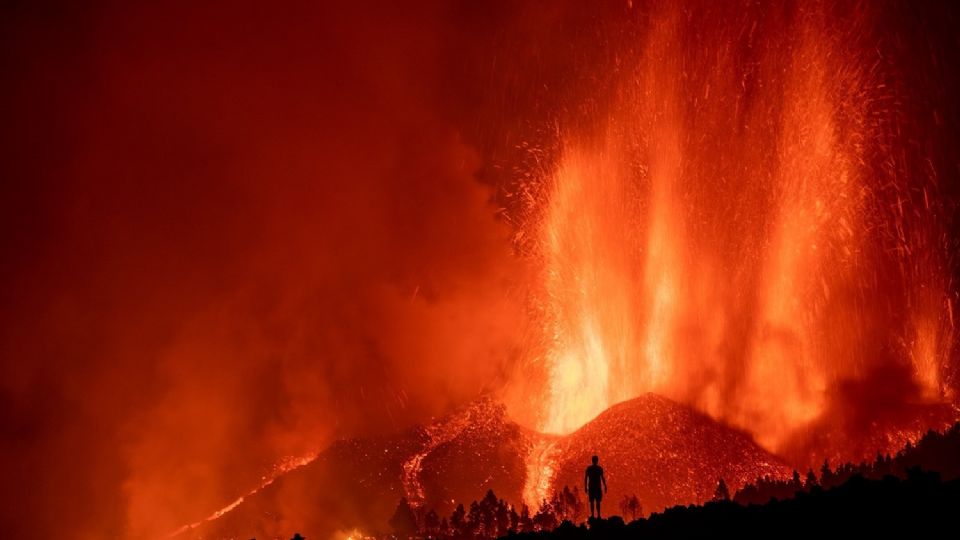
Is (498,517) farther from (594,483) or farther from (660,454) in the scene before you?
(594,483)

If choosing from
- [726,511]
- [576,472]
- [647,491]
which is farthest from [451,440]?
[726,511]

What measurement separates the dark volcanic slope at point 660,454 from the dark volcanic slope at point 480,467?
0.10 meters

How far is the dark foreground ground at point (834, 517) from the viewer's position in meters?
21.9

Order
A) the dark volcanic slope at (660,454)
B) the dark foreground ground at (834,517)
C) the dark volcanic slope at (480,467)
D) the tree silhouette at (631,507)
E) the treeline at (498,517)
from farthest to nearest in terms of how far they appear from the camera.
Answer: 1. the dark volcanic slope at (480,467)
2. the treeline at (498,517)
3. the dark volcanic slope at (660,454)
4. the tree silhouette at (631,507)
5. the dark foreground ground at (834,517)

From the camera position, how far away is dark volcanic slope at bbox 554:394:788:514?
3081 inches

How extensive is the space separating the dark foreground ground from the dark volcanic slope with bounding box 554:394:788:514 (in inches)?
1988

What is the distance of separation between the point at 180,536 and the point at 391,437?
1165 inches

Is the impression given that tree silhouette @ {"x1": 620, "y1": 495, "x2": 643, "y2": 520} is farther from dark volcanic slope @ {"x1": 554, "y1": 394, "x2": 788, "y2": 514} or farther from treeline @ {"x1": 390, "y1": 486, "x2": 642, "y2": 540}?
dark volcanic slope @ {"x1": 554, "y1": 394, "x2": 788, "y2": 514}

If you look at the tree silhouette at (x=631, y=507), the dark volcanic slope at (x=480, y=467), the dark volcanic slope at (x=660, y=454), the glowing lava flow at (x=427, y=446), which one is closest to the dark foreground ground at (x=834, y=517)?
the tree silhouette at (x=631, y=507)

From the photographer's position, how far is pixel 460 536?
8219 centimetres

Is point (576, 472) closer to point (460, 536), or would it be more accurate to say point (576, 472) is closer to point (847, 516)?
point (460, 536)

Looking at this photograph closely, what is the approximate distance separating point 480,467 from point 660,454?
23.4m

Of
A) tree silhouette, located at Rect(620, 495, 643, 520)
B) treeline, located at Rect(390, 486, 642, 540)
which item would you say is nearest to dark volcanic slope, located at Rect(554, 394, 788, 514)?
tree silhouette, located at Rect(620, 495, 643, 520)

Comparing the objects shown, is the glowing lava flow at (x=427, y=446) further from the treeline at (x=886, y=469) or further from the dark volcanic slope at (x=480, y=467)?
the treeline at (x=886, y=469)
